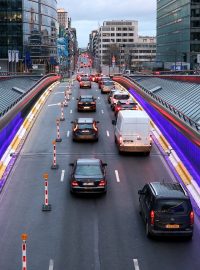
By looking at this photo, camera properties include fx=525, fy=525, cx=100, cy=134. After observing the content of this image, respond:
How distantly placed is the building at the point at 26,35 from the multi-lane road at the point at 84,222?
3900 inches

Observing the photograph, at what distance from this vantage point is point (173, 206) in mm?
16859

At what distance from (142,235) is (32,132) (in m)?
21.9

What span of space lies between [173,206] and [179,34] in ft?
460

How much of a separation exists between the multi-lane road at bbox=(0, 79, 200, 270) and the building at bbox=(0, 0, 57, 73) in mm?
99068

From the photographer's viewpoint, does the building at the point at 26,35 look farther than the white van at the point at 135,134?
Yes

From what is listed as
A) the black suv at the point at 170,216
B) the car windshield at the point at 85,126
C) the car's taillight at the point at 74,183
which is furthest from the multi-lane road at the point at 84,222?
the car windshield at the point at 85,126

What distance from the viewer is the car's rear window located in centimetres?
1681

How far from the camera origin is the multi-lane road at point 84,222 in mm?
15516

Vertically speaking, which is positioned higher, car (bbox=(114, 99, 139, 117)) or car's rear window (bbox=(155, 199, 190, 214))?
car (bbox=(114, 99, 139, 117))

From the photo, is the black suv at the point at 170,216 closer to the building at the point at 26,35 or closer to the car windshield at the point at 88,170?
the car windshield at the point at 88,170

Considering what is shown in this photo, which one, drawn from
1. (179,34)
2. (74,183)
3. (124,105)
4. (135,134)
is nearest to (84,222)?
(74,183)

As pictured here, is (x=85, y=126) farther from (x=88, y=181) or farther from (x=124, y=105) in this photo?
(x=88, y=181)

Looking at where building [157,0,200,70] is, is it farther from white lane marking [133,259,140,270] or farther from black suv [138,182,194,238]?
white lane marking [133,259,140,270]

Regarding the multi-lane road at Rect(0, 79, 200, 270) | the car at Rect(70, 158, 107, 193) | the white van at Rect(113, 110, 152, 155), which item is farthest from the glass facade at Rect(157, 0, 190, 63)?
the car at Rect(70, 158, 107, 193)
